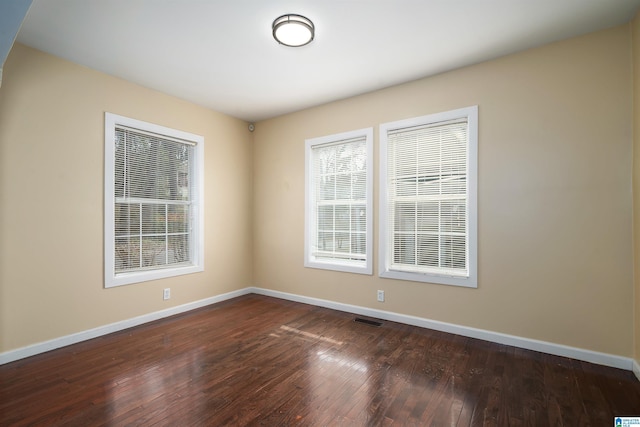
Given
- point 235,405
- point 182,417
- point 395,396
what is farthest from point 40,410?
point 395,396

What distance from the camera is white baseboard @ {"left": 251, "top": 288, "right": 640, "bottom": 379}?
253 cm

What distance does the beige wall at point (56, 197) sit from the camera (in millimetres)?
2695

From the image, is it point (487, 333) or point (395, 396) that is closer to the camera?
point (395, 396)

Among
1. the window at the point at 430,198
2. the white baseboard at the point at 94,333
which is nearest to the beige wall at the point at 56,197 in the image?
the white baseboard at the point at 94,333

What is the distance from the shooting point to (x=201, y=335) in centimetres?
326

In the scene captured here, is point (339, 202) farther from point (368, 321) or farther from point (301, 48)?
point (301, 48)

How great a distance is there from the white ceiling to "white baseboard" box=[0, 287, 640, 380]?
9.00 ft

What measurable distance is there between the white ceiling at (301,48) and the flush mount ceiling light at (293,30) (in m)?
0.05

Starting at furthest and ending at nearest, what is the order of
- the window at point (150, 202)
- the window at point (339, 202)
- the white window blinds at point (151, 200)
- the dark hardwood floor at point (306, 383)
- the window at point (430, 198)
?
the window at point (339, 202) < the white window blinds at point (151, 200) < the window at point (150, 202) < the window at point (430, 198) < the dark hardwood floor at point (306, 383)

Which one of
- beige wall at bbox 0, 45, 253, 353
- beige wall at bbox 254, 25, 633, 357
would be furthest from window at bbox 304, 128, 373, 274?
beige wall at bbox 0, 45, 253, 353

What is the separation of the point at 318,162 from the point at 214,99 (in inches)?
64.3

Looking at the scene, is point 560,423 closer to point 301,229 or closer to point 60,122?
point 301,229

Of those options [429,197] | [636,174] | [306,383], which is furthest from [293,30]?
[636,174]

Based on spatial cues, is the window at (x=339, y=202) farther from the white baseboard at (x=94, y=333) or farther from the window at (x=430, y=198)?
the white baseboard at (x=94, y=333)
